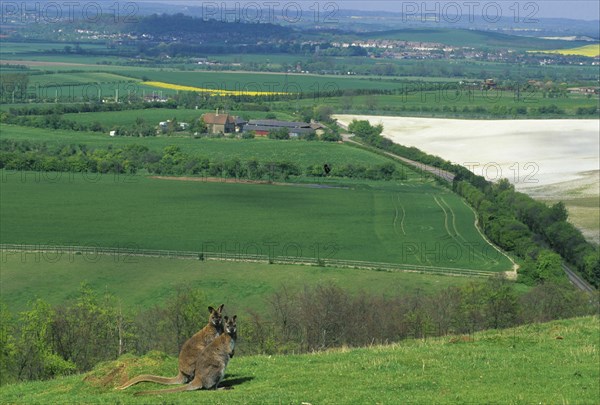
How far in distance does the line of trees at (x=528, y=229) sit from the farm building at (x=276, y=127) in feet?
97.7

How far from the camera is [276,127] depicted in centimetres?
10294

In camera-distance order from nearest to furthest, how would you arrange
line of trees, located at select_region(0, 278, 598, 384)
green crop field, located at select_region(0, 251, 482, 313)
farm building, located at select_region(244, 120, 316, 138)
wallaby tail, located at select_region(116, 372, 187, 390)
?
wallaby tail, located at select_region(116, 372, 187, 390) → line of trees, located at select_region(0, 278, 598, 384) → green crop field, located at select_region(0, 251, 482, 313) → farm building, located at select_region(244, 120, 316, 138)

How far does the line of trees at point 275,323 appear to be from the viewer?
26312mm

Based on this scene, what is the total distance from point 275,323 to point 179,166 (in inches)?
1877

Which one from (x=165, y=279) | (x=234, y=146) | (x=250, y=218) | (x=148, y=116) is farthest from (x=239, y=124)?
(x=165, y=279)

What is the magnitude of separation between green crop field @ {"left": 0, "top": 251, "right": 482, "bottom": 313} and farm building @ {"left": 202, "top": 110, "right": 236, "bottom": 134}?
56816 millimetres

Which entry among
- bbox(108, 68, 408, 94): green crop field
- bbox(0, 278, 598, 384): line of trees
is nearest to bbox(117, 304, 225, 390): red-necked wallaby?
bbox(0, 278, 598, 384): line of trees

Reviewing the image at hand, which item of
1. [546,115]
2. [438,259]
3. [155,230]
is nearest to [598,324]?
[438,259]

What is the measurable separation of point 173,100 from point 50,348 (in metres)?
101

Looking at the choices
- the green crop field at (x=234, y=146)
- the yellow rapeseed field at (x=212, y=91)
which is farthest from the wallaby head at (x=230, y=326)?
the yellow rapeseed field at (x=212, y=91)

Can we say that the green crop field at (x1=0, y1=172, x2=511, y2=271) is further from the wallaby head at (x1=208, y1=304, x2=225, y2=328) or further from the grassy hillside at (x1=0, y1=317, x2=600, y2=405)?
the wallaby head at (x1=208, y1=304, x2=225, y2=328)

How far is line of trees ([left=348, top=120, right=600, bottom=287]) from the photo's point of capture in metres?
46.7

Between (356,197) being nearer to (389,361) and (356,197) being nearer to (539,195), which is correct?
(539,195)

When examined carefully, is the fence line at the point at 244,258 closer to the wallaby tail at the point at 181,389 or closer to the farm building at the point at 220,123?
the wallaby tail at the point at 181,389
